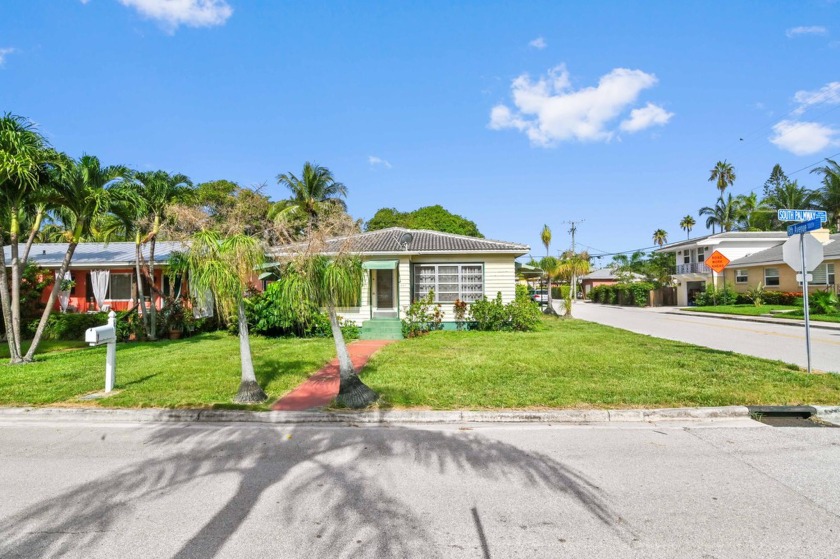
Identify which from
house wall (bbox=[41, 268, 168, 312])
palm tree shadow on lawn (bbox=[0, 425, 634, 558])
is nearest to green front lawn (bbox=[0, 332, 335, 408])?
palm tree shadow on lawn (bbox=[0, 425, 634, 558])

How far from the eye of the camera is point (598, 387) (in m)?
7.28

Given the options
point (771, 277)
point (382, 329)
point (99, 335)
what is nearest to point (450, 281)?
point (382, 329)

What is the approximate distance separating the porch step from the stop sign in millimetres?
10317

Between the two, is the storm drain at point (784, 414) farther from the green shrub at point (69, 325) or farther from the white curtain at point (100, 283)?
the white curtain at point (100, 283)

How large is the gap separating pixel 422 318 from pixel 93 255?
14.5 meters

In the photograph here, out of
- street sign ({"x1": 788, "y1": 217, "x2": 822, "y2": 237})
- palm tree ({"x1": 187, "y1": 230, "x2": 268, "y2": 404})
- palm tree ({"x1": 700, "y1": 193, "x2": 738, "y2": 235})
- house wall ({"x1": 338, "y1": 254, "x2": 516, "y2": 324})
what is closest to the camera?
palm tree ({"x1": 187, "y1": 230, "x2": 268, "y2": 404})

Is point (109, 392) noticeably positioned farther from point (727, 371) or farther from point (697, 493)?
point (727, 371)

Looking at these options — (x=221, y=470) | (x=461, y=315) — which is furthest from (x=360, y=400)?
(x=461, y=315)

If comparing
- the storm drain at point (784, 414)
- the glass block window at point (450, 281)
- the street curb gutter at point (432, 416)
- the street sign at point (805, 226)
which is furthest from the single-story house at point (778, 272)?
the street curb gutter at point (432, 416)

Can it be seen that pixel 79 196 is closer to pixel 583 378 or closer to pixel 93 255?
pixel 93 255

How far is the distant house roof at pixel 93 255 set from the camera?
17.4 meters

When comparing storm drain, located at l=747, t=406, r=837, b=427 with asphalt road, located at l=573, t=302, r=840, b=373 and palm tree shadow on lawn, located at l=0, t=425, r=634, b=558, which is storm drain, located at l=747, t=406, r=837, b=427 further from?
asphalt road, located at l=573, t=302, r=840, b=373

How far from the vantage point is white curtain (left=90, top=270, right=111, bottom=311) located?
17.3m

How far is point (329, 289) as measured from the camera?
250 inches
